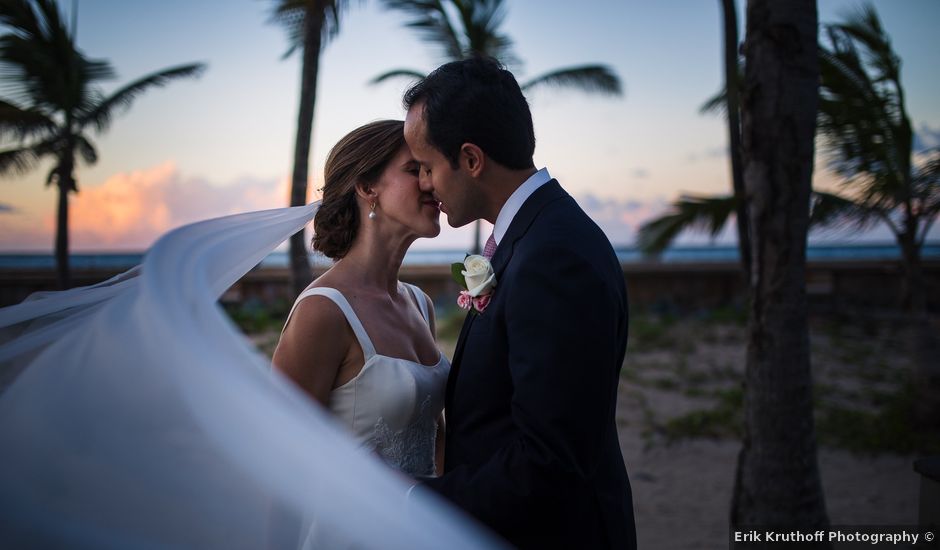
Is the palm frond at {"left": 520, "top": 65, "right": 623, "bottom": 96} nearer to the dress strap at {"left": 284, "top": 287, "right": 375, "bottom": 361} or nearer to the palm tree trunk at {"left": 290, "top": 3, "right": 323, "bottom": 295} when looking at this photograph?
the palm tree trunk at {"left": 290, "top": 3, "right": 323, "bottom": 295}

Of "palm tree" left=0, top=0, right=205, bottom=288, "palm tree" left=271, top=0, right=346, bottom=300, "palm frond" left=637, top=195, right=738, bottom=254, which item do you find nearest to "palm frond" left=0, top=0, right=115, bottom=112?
"palm tree" left=0, top=0, right=205, bottom=288

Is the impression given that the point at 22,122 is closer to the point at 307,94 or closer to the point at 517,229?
the point at 307,94

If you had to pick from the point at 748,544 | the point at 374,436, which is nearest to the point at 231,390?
the point at 374,436

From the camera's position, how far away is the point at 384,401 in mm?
2309

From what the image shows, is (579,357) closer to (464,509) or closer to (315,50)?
(464,509)

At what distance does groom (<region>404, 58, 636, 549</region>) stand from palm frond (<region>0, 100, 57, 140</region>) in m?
12.5

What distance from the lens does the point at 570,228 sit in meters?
1.71

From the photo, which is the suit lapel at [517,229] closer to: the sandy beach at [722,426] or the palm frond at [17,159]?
the sandy beach at [722,426]

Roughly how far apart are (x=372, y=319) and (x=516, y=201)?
819 mm

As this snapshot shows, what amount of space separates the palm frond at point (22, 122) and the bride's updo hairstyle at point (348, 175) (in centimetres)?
1178

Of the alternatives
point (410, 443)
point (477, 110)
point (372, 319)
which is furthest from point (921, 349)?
point (477, 110)

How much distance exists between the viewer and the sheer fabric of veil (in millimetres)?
1129

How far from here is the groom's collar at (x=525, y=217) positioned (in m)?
1.84

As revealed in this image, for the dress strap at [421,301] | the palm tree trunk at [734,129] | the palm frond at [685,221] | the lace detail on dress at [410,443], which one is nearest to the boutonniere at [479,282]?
the lace detail on dress at [410,443]
